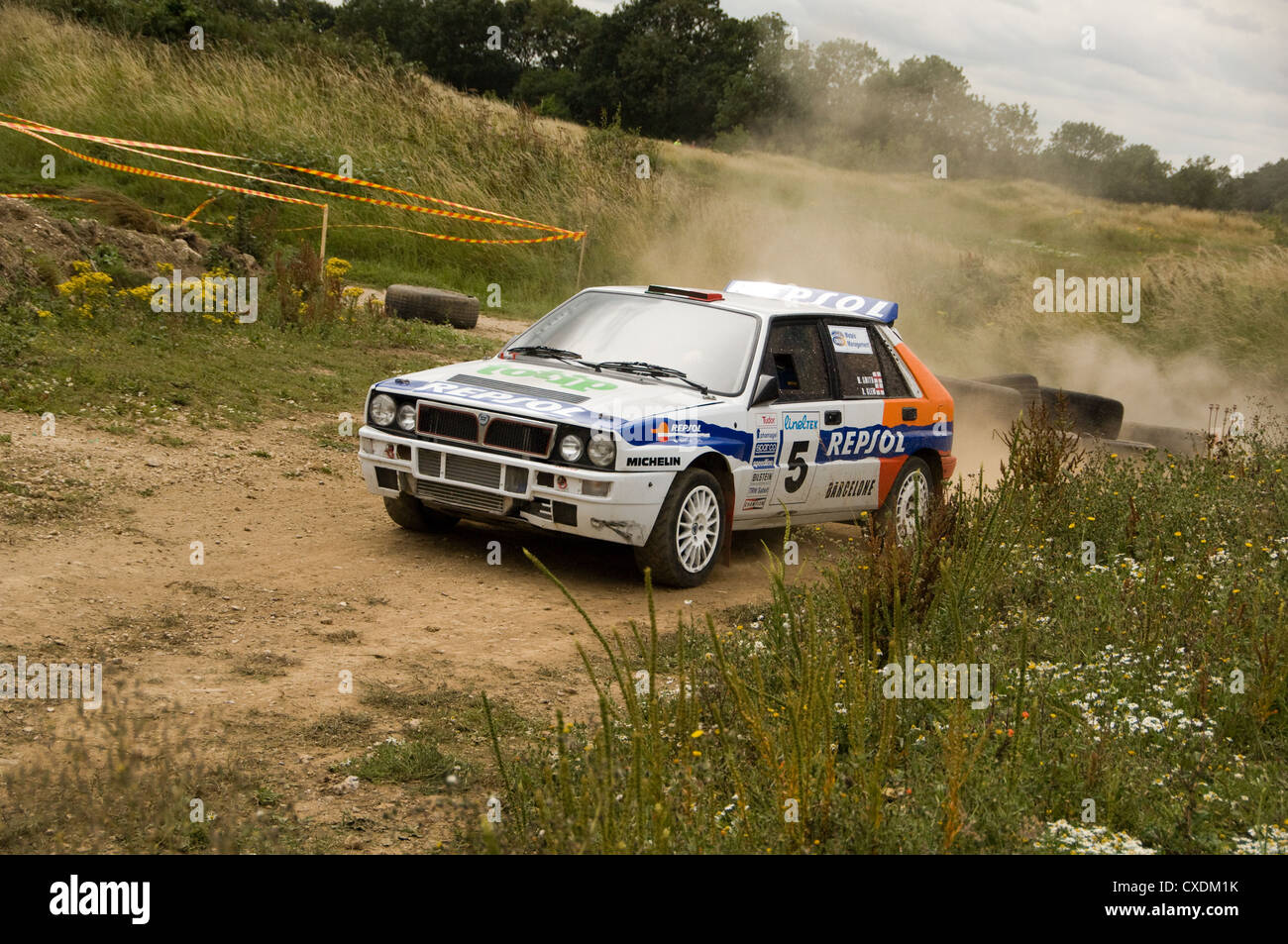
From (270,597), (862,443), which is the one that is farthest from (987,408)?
(270,597)

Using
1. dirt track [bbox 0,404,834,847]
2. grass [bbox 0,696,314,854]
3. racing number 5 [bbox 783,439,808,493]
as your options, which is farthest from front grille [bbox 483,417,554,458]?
grass [bbox 0,696,314,854]

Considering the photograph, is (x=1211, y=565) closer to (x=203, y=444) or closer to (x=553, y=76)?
(x=203, y=444)

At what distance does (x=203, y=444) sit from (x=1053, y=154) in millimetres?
66078

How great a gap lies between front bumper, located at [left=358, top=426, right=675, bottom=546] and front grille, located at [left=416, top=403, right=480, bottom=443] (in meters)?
0.07

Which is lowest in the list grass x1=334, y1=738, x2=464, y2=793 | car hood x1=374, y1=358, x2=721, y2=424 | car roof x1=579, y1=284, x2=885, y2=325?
grass x1=334, y1=738, x2=464, y2=793

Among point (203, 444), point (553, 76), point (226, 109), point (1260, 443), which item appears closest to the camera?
point (203, 444)

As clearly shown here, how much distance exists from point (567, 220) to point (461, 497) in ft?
59.8

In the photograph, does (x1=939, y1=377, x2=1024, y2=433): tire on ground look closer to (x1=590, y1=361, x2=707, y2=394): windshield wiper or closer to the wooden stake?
(x1=590, y1=361, x2=707, y2=394): windshield wiper

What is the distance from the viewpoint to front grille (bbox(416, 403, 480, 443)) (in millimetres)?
8070

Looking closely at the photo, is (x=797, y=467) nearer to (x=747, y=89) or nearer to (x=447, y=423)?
(x=447, y=423)

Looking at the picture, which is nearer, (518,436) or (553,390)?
(518,436)

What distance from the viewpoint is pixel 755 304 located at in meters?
9.50

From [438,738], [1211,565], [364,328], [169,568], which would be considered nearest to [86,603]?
[169,568]

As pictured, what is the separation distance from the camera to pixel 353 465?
1088cm
